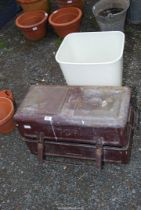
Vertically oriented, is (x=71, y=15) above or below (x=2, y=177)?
above

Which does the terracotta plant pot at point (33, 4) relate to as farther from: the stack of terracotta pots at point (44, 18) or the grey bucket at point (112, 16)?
the grey bucket at point (112, 16)

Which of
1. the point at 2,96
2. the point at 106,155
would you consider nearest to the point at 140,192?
the point at 106,155

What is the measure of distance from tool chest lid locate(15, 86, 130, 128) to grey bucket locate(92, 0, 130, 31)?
53.4 inches

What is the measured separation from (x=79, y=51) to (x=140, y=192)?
1233 millimetres

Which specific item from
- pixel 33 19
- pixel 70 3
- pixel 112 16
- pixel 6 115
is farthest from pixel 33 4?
pixel 6 115

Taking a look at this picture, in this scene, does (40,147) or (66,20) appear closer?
(40,147)

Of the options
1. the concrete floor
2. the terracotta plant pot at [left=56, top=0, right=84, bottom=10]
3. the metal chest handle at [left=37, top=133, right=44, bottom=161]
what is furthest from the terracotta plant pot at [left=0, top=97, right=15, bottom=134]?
the terracotta plant pot at [left=56, top=0, right=84, bottom=10]

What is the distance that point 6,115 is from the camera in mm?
2646

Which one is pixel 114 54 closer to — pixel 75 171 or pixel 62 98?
pixel 62 98

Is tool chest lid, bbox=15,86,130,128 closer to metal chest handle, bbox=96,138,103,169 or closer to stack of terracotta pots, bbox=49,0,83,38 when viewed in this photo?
metal chest handle, bbox=96,138,103,169

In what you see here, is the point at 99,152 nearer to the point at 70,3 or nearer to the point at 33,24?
the point at 33,24

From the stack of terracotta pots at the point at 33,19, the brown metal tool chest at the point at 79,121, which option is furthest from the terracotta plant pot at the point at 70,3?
the brown metal tool chest at the point at 79,121

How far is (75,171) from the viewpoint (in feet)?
7.55

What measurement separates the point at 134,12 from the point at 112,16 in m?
0.46
